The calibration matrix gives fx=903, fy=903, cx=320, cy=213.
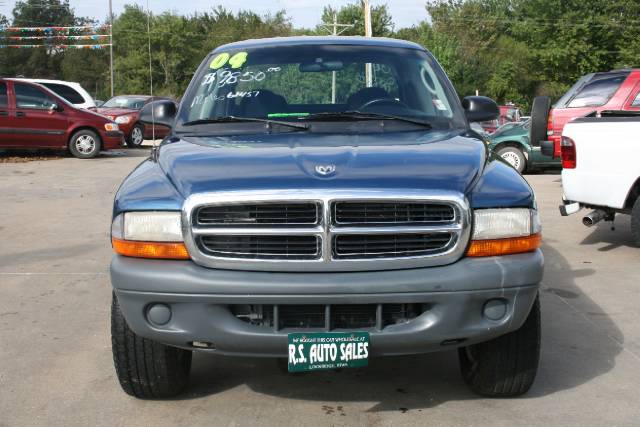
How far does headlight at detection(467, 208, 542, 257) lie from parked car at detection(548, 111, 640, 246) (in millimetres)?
4306

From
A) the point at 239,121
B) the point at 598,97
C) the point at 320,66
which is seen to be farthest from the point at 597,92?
the point at 239,121

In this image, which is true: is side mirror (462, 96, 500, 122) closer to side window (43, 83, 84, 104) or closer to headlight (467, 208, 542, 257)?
headlight (467, 208, 542, 257)

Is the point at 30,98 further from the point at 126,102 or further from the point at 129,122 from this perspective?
the point at 126,102

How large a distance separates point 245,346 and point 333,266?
48 centimetres

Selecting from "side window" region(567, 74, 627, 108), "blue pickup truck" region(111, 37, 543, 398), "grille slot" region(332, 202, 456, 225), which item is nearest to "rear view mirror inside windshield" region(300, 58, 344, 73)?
"blue pickup truck" region(111, 37, 543, 398)

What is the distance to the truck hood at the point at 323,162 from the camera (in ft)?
12.0

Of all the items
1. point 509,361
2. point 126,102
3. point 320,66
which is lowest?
point 509,361

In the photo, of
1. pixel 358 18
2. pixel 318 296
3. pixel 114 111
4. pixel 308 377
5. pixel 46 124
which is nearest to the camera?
pixel 318 296

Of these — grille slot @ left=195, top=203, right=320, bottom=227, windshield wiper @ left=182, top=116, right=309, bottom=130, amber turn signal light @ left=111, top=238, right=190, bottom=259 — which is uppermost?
windshield wiper @ left=182, top=116, right=309, bottom=130

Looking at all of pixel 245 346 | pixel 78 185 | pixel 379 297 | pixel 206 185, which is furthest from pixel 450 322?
pixel 78 185

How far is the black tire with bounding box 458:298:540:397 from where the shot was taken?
4000 millimetres

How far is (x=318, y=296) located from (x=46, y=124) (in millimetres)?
15751

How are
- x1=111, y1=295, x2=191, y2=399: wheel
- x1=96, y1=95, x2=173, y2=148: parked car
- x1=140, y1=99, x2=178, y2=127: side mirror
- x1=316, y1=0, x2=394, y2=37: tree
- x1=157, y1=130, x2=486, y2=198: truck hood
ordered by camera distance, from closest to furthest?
1. x1=157, y1=130, x2=486, y2=198: truck hood
2. x1=111, y1=295, x2=191, y2=399: wheel
3. x1=140, y1=99, x2=178, y2=127: side mirror
4. x1=96, y1=95, x2=173, y2=148: parked car
5. x1=316, y1=0, x2=394, y2=37: tree

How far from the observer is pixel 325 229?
3.58 metres
